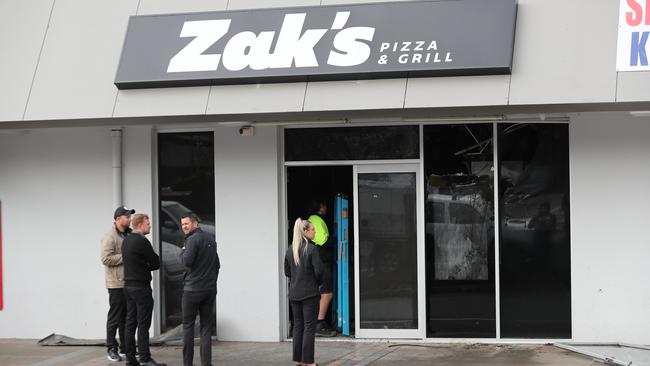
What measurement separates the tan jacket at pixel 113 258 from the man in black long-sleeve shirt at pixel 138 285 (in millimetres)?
324

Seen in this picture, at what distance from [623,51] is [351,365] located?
185 inches

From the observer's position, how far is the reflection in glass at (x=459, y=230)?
10492 mm

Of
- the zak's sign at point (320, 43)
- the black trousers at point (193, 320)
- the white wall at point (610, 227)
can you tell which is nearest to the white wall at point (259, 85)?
the zak's sign at point (320, 43)

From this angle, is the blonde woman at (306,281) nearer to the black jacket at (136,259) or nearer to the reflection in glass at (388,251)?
the black jacket at (136,259)

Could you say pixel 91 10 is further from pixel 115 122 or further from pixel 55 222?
pixel 55 222

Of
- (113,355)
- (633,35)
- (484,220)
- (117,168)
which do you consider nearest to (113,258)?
(113,355)

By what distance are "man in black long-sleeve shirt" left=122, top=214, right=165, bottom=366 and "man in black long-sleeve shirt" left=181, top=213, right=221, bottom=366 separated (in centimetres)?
57

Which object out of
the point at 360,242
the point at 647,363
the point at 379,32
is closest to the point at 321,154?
the point at 360,242

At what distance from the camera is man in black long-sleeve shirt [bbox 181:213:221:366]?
8914 mm

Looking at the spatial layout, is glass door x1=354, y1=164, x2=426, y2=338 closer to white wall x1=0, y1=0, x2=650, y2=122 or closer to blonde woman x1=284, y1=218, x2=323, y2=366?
white wall x1=0, y1=0, x2=650, y2=122

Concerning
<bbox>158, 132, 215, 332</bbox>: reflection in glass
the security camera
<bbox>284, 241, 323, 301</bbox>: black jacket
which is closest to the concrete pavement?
<bbox>158, 132, 215, 332</bbox>: reflection in glass

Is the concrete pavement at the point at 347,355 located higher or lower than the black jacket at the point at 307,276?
lower

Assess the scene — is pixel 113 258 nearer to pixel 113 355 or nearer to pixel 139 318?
pixel 139 318

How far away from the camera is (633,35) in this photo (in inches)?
361
